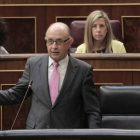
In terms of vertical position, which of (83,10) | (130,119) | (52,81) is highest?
Result: (83,10)

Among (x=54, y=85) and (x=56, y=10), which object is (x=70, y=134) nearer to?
(x=54, y=85)

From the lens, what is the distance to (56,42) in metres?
1.60

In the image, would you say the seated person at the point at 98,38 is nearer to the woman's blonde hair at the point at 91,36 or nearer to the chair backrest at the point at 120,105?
the woman's blonde hair at the point at 91,36

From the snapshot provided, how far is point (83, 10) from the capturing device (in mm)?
2756

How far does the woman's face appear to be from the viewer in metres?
2.23

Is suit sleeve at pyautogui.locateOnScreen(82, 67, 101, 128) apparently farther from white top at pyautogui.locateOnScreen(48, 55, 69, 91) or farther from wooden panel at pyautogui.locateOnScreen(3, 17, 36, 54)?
wooden panel at pyautogui.locateOnScreen(3, 17, 36, 54)

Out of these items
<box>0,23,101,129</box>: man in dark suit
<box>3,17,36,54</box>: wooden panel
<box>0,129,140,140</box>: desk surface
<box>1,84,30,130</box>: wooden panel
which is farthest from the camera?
<box>3,17,36,54</box>: wooden panel

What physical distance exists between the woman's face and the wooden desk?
0.25m

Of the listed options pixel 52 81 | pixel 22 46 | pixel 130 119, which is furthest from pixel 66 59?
pixel 22 46

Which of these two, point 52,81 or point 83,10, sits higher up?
point 83,10

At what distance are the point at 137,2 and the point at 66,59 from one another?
119cm

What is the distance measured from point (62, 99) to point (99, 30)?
681mm

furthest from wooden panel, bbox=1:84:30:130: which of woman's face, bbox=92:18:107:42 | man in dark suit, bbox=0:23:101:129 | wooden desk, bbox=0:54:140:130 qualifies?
woman's face, bbox=92:18:107:42

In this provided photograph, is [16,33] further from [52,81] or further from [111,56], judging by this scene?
[52,81]
